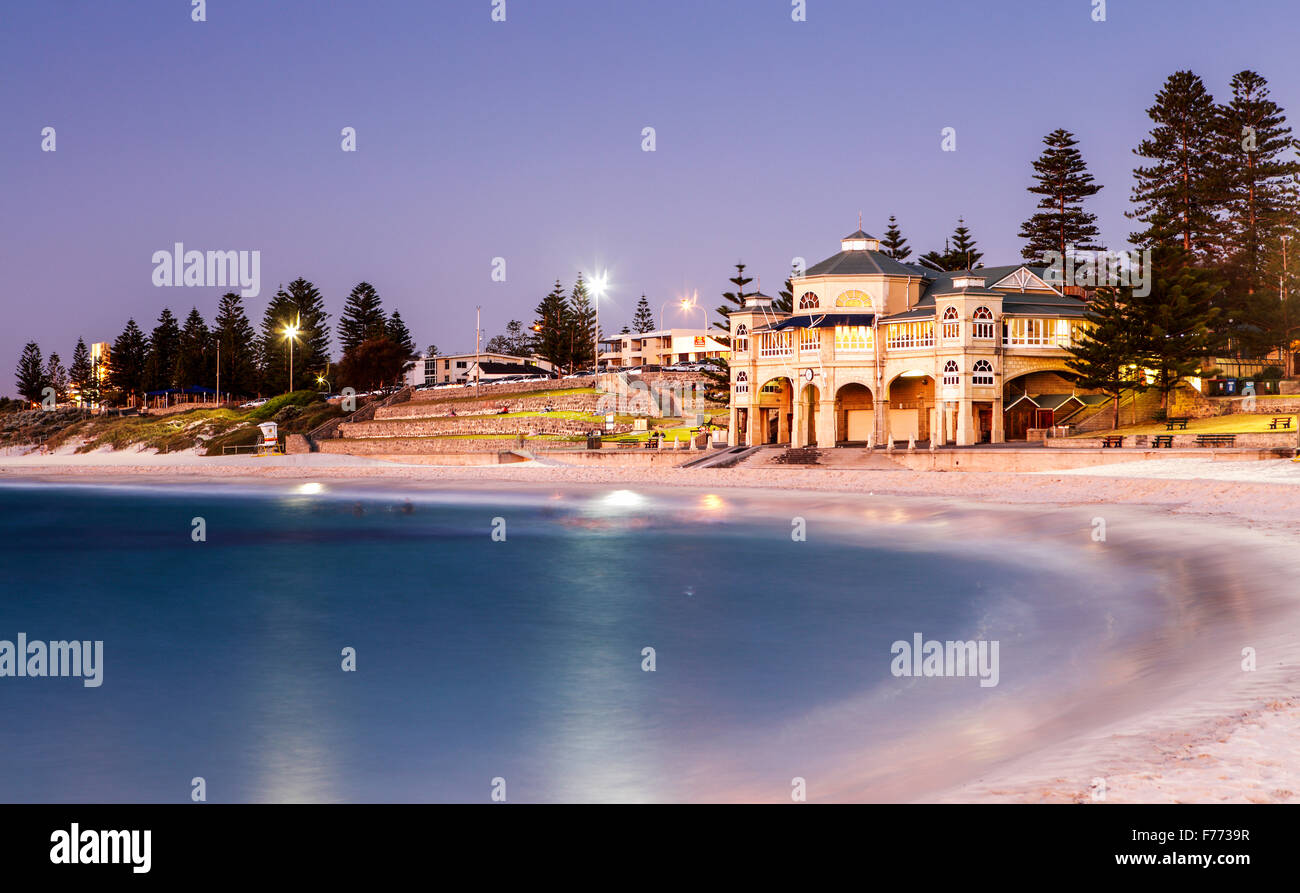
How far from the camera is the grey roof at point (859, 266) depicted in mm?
55531

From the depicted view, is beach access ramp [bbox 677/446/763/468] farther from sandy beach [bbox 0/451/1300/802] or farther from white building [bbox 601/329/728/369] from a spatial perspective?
white building [bbox 601/329/728/369]

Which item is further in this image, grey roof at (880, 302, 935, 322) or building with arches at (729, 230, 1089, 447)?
grey roof at (880, 302, 935, 322)

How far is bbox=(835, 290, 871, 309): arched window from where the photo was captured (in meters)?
55.3

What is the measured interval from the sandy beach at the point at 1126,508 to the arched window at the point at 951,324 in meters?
9.71

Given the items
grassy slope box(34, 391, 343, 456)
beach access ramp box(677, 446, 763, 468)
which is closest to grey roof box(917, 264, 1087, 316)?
beach access ramp box(677, 446, 763, 468)

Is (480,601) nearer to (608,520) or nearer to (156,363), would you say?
(608,520)

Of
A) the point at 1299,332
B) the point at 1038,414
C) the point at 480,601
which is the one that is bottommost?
the point at 480,601

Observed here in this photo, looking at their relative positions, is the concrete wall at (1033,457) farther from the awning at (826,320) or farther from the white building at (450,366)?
the white building at (450,366)

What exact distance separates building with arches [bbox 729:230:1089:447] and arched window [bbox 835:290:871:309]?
50mm

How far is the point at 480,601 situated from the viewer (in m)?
21.2

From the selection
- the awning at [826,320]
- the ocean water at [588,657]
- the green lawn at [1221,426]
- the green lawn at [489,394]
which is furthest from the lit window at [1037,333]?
the green lawn at [489,394]
